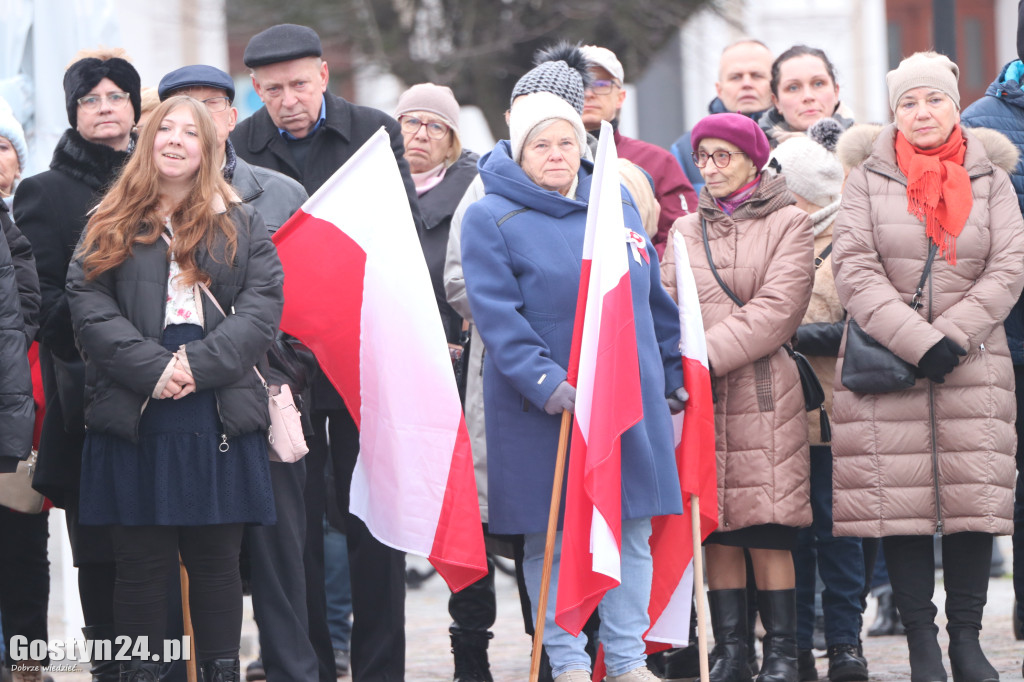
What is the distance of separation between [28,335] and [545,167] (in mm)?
1883

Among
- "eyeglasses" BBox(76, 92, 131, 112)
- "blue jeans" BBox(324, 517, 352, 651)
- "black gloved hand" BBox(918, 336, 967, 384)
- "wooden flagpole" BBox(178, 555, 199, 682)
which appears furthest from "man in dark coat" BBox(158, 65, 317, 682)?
"black gloved hand" BBox(918, 336, 967, 384)

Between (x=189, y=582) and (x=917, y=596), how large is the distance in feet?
8.54

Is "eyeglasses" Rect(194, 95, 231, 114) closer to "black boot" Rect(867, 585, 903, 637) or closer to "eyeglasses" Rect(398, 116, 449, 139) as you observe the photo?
"eyeglasses" Rect(398, 116, 449, 139)

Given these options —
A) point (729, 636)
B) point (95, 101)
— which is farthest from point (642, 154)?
point (95, 101)

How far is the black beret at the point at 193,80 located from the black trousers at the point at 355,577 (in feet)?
4.19

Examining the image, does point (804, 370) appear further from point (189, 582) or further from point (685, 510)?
point (189, 582)

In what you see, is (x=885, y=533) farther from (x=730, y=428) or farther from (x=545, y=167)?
(x=545, y=167)

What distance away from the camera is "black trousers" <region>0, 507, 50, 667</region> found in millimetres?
6066

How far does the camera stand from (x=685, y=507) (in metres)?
5.74

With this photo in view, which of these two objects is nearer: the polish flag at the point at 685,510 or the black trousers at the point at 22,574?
the polish flag at the point at 685,510

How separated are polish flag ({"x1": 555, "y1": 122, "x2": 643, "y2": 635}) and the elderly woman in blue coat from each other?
10cm

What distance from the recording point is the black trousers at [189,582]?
5027 millimetres

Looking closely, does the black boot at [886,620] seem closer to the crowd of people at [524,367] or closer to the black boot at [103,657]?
the crowd of people at [524,367]

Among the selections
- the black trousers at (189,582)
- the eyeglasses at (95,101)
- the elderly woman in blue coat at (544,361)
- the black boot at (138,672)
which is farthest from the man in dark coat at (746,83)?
the black boot at (138,672)
